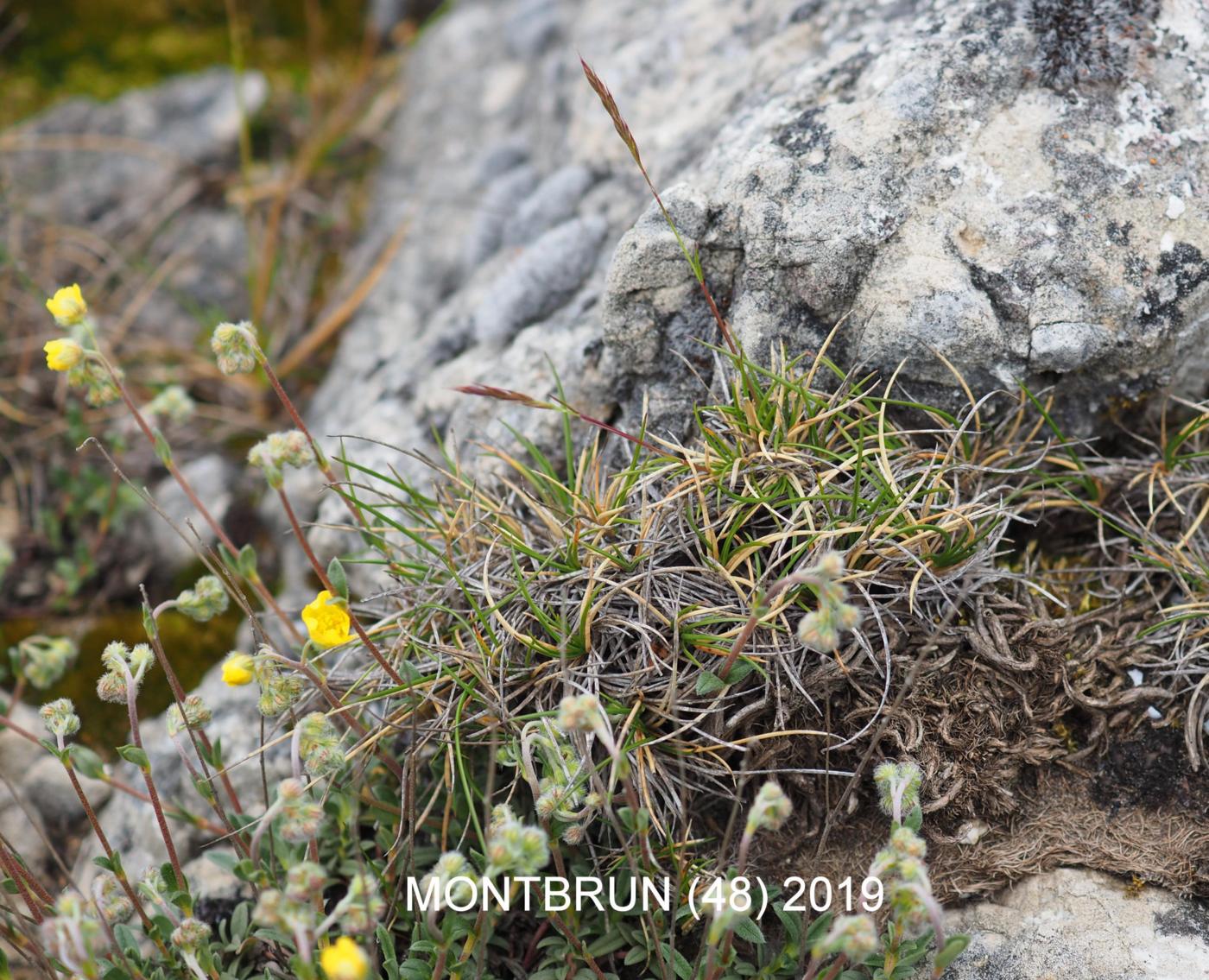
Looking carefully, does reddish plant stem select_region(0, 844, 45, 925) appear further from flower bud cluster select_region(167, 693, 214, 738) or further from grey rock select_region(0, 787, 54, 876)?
grey rock select_region(0, 787, 54, 876)

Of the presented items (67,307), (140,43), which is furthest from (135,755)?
(140,43)

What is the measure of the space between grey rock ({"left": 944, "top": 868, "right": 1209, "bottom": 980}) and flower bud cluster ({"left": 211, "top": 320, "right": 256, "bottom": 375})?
6.78 feet

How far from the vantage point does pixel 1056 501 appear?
8.37ft

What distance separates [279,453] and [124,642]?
1699 mm

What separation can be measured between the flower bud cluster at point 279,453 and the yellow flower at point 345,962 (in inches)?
33.9

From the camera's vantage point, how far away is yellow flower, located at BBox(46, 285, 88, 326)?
206 centimetres

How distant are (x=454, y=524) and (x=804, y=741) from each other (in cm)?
108

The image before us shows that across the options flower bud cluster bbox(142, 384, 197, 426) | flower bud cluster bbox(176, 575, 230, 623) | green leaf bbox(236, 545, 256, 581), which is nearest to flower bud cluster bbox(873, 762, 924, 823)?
green leaf bbox(236, 545, 256, 581)

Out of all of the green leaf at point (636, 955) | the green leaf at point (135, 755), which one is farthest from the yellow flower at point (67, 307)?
the green leaf at point (636, 955)

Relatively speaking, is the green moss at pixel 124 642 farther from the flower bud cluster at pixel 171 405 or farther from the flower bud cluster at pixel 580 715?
the flower bud cluster at pixel 580 715

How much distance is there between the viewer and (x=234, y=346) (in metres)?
2.07

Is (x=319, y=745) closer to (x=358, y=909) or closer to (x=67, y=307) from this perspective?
(x=358, y=909)

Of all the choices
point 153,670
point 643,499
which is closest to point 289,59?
point 153,670

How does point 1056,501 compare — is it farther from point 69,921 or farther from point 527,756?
point 69,921
